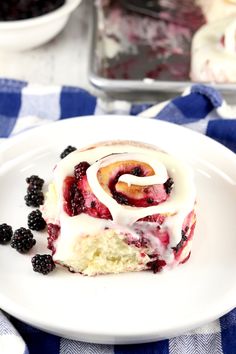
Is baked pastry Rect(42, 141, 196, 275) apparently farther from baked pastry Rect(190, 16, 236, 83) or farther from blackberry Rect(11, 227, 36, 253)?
baked pastry Rect(190, 16, 236, 83)

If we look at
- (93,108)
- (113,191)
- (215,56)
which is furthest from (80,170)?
(215,56)

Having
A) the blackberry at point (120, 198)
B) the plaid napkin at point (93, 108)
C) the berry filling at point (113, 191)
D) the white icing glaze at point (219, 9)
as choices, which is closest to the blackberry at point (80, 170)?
the berry filling at point (113, 191)

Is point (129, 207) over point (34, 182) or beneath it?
over

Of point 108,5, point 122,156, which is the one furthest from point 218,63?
point 122,156

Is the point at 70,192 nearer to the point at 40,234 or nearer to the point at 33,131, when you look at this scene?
the point at 40,234

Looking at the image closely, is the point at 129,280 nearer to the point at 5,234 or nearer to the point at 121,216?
the point at 121,216

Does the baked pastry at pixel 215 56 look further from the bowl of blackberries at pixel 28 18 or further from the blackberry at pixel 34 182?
the blackberry at pixel 34 182

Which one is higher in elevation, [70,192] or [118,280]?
[70,192]

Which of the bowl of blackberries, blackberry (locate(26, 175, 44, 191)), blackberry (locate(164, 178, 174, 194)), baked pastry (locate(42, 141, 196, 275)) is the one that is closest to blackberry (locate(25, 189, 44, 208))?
blackberry (locate(26, 175, 44, 191))
